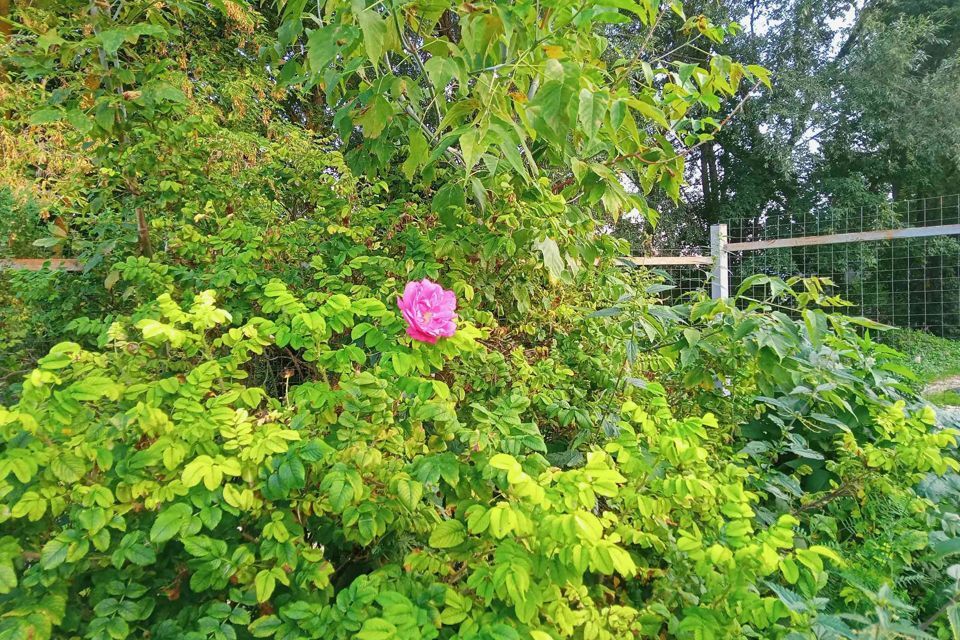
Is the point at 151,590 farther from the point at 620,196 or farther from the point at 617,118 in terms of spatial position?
the point at 620,196

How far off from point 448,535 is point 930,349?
832cm

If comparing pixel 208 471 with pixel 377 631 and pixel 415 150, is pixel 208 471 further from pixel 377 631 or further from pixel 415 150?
pixel 415 150

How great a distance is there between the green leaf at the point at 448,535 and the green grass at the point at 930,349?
7007 millimetres

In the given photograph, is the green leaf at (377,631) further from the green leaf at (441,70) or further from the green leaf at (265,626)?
the green leaf at (441,70)

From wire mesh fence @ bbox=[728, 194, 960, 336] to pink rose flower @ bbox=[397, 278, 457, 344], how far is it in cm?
540

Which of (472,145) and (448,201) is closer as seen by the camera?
(472,145)

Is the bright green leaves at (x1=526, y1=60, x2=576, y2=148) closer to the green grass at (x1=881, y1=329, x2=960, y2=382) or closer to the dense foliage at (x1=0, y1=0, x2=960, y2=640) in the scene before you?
the dense foliage at (x1=0, y1=0, x2=960, y2=640)

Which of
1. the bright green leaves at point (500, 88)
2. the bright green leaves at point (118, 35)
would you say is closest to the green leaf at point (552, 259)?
the bright green leaves at point (500, 88)

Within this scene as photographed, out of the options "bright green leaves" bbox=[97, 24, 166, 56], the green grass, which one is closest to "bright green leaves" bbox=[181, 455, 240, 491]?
"bright green leaves" bbox=[97, 24, 166, 56]

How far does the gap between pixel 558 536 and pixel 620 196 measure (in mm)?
1002

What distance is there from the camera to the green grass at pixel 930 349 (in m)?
6.23

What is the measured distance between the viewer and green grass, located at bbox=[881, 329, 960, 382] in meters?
6.23

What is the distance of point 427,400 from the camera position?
966 millimetres

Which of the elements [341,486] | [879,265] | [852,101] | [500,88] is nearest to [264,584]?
[341,486]
